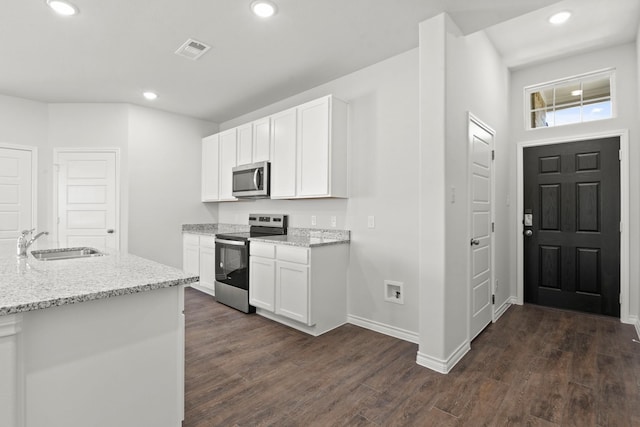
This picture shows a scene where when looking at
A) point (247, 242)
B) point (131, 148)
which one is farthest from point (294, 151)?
point (131, 148)

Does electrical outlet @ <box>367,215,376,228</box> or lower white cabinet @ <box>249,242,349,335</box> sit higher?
electrical outlet @ <box>367,215,376,228</box>

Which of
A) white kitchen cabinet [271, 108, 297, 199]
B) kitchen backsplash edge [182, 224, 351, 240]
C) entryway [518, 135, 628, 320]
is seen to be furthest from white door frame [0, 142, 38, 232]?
entryway [518, 135, 628, 320]

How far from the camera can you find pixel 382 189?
3.18 meters

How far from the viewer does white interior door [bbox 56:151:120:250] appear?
14.6 ft

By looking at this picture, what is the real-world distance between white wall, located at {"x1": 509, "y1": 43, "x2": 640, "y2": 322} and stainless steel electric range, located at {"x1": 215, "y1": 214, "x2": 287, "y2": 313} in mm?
3376

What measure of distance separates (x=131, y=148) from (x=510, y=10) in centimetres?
458

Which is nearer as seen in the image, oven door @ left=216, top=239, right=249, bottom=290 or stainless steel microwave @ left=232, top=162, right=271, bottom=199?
oven door @ left=216, top=239, right=249, bottom=290

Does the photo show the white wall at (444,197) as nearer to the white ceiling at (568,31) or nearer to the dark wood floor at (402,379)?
the dark wood floor at (402,379)

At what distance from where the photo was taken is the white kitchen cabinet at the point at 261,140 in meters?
3.98

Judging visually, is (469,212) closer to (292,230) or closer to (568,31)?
(292,230)

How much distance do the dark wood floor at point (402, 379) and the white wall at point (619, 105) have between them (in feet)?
2.83

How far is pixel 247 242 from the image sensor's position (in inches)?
143

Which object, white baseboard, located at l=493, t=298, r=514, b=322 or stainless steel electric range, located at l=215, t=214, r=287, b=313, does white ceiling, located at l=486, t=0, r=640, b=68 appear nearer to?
white baseboard, located at l=493, t=298, r=514, b=322

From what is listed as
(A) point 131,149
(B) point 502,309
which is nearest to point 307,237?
(B) point 502,309
